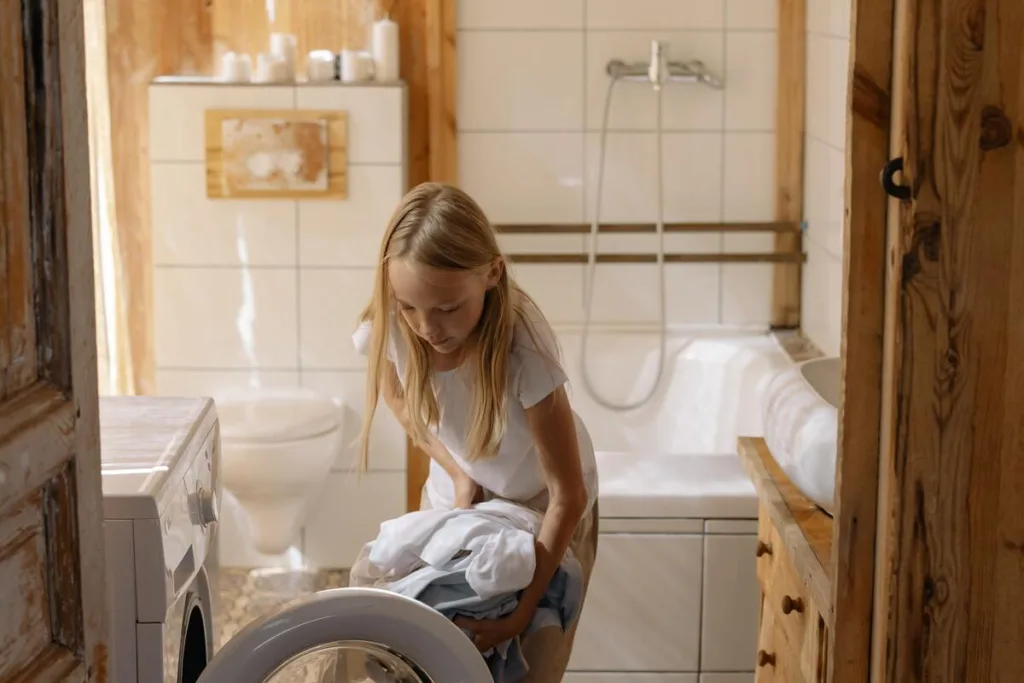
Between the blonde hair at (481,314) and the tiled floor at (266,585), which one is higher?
the blonde hair at (481,314)

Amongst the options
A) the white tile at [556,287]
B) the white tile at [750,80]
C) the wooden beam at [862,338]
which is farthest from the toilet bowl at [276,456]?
the wooden beam at [862,338]

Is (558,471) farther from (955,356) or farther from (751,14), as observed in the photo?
(751,14)

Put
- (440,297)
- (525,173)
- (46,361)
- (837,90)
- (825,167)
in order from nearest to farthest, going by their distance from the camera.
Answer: (46,361) < (440,297) < (837,90) < (825,167) < (525,173)

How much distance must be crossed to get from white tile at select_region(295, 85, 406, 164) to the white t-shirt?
5.10 feet

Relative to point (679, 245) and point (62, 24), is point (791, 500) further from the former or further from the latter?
point (679, 245)

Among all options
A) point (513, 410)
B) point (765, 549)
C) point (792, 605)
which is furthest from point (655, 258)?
point (792, 605)

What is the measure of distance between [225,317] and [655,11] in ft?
4.49

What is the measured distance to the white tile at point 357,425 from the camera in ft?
11.8

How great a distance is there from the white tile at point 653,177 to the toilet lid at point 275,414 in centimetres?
88

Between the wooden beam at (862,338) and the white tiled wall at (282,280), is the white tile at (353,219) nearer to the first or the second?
the white tiled wall at (282,280)

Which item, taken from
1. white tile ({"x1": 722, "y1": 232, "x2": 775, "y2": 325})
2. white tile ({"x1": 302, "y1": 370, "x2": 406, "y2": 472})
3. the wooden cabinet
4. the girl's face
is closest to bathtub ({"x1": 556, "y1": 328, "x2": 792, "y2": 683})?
the wooden cabinet

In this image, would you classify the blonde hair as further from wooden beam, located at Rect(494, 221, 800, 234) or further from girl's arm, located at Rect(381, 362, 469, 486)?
wooden beam, located at Rect(494, 221, 800, 234)

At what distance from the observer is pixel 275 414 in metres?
3.44

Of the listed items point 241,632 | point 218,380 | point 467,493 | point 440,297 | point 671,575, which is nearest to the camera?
point 241,632
